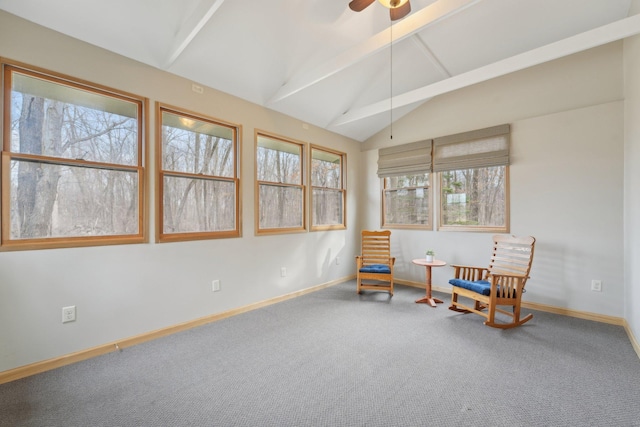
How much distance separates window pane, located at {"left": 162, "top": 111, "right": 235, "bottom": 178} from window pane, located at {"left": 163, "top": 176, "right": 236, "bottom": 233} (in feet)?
0.47

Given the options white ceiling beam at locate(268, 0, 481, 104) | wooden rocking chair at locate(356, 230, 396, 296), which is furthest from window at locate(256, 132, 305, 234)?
wooden rocking chair at locate(356, 230, 396, 296)

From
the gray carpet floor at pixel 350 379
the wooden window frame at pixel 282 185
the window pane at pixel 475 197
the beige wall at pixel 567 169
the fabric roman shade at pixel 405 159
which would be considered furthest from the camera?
the fabric roman shade at pixel 405 159

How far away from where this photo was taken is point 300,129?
4.38m

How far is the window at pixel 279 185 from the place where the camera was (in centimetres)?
391

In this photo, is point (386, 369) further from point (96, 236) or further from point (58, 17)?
point (58, 17)

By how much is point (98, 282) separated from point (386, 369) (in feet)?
8.55

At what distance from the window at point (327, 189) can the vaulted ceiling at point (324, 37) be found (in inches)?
41.5

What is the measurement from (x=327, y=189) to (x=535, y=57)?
314cm

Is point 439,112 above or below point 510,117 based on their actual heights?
above

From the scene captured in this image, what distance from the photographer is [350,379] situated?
2096mm

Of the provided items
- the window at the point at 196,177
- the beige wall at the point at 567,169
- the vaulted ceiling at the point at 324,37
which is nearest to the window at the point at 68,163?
the window at the point at 196,177

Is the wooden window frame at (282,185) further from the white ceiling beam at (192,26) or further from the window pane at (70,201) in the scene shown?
the window pane at (70,201)

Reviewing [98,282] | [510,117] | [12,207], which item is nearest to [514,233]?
[510,117]

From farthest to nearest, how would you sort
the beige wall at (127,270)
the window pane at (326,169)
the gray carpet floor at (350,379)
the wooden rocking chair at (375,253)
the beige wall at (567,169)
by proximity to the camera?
the window pane at (326,169) → the wooden rocking chair at (375,253) → the beige wall at (567,169) → the beige wall at (127,270) → the gray carpet floor at (350,379)
